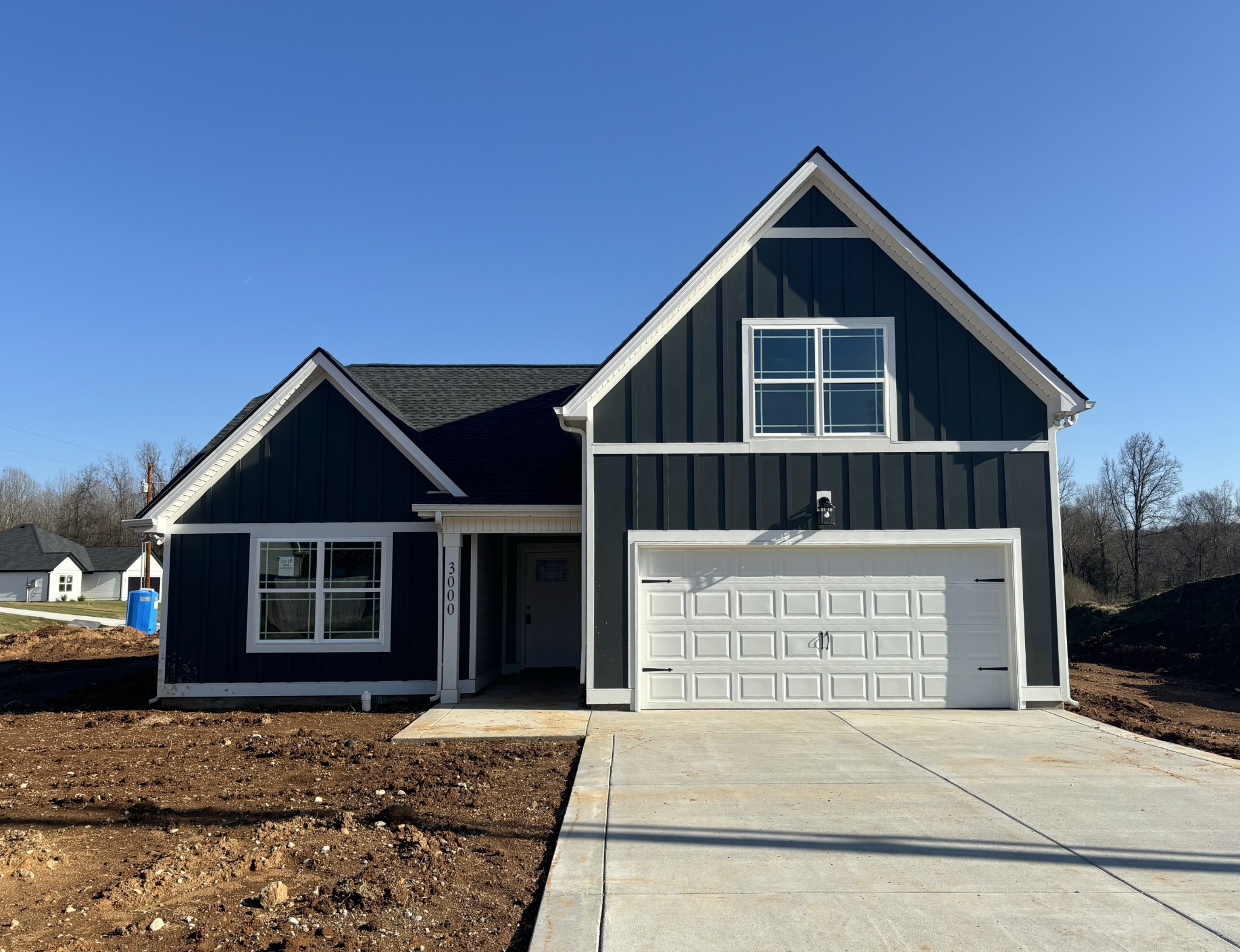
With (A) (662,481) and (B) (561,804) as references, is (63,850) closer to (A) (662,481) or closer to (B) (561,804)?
(B) (561,804)

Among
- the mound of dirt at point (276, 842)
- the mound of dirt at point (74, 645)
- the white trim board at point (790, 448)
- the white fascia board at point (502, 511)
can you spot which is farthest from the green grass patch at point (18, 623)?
the white trim board at point (790, 448)

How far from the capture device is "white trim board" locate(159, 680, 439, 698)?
12602 millimetres

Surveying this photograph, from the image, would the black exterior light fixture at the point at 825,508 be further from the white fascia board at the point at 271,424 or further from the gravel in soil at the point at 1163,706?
the white fascia board at the point at 271,424

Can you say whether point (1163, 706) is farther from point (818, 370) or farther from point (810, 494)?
point (818, 370)

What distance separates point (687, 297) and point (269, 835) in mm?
8335

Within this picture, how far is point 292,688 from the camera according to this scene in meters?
12.6

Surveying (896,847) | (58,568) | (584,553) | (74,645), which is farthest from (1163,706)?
(58,568)

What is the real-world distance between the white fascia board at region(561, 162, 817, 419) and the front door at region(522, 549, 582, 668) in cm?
532

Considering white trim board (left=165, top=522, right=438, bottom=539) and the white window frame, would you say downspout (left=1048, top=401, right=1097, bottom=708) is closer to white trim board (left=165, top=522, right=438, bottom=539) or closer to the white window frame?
the white window frame

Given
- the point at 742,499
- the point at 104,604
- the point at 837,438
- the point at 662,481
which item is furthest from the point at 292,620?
the point at 104,604

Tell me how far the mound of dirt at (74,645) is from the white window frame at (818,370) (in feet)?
57.5

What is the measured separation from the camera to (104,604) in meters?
55.3

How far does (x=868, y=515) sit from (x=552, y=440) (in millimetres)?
5302

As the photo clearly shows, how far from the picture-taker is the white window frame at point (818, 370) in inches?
467
